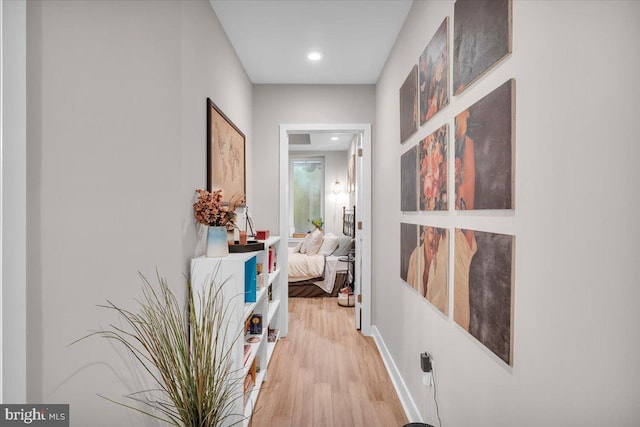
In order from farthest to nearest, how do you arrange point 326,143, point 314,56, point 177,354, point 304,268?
point 326,143
point 304,268
point 314,56
point 177,354

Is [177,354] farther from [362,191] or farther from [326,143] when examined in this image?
[326,143]

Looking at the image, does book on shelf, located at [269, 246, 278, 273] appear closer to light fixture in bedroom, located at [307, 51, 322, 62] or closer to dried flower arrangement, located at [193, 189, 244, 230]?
dried flower arrangement, located at [193, 189, 244, 230]

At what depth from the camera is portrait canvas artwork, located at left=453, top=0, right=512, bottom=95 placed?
113cm

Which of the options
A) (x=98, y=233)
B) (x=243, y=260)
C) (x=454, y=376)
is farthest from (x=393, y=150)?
(x=98, y=233)

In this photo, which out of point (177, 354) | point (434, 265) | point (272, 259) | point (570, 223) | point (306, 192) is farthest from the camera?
point (306, 192)

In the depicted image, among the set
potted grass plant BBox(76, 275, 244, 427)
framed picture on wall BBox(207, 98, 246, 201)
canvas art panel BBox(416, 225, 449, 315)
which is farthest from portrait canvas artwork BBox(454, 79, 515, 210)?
framed picture on wall BBox(207, 98, 246, 201)

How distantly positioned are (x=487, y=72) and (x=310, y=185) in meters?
6.38

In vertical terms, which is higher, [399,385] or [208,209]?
[208,209]

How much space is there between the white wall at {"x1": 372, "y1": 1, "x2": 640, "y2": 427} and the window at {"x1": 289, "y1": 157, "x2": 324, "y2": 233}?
6184 mm

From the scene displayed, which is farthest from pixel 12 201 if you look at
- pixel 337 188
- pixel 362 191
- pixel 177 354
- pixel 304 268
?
pixel 337 188

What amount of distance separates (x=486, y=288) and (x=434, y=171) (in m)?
0.71

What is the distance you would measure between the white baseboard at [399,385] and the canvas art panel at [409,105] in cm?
167

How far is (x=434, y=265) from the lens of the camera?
1.79 m

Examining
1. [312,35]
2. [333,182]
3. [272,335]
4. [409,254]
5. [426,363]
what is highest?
[312,35]
